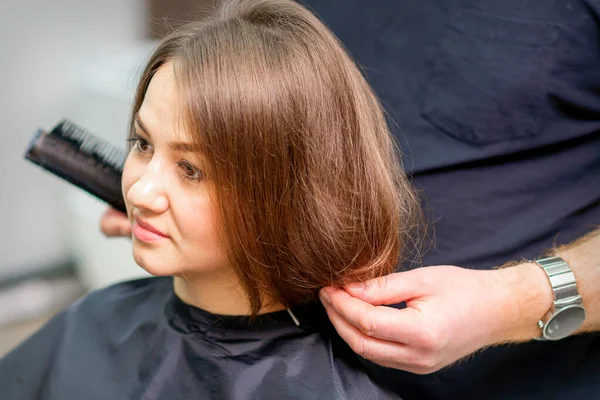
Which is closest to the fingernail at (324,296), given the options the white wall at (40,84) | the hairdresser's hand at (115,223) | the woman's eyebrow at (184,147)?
the woman's eyebrow at (184,147)

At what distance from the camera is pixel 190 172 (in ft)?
2.32

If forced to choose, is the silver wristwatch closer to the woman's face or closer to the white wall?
the woman's face

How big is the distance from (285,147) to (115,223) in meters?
0.47

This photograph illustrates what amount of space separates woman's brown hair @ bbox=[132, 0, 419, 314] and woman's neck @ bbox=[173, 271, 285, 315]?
0.13 feet

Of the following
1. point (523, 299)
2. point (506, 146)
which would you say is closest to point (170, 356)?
point (523, 299)

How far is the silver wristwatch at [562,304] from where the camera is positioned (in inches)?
31.6

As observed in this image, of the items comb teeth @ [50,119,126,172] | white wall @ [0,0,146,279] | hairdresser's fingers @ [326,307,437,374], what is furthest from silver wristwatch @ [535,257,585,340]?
white wall @ [0,0,146,279]

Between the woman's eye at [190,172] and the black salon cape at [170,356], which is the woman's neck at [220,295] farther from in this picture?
the woman's eye at [190,172]

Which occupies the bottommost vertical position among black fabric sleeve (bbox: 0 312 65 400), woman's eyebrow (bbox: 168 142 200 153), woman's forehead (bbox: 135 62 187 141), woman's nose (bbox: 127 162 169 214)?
black fabric sleeve (bbox: 0 312 65 400)

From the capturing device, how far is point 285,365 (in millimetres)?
803

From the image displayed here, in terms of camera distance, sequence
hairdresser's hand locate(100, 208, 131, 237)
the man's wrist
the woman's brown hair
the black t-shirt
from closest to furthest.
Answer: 1. the woman's brown hair
2. the man's wrist
3. the black t-shirt
4. hairdresser's hand locate(100, 208, 131, 237)

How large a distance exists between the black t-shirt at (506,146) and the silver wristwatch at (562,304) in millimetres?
97

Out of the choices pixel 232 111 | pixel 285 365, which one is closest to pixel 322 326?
pixel 285 365

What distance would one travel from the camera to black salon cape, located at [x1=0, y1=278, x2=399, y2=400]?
31.3 inches
